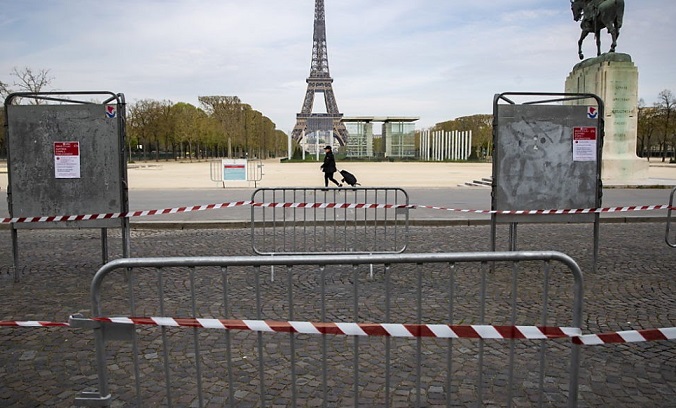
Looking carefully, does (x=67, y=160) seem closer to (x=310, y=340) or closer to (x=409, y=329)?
(x=310, y=340)

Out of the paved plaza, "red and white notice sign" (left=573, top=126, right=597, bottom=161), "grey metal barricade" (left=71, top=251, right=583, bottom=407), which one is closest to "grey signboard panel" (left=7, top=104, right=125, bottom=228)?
the paved plaza

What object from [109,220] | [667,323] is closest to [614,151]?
[667,323]

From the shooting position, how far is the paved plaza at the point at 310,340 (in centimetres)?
382

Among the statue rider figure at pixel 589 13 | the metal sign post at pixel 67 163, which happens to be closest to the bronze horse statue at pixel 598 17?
the statue rider figure at pixel 589 13

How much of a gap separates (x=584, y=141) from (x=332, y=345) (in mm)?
5301

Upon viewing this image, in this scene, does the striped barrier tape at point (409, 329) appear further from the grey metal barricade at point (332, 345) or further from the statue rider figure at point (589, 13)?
the statue rider figure at point (589, 13)

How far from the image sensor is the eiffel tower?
317 feet

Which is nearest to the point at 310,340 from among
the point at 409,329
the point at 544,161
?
the point at 409,329

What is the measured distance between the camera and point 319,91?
102 metres

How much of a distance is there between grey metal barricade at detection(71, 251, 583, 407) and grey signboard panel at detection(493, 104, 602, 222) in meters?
1.35

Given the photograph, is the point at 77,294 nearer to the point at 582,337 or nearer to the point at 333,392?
the point at 333,392

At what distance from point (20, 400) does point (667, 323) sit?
5.61 meters

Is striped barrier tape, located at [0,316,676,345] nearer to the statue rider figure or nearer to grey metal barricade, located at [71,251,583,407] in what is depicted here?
grey metal barricade, located at [71,251,583,407]

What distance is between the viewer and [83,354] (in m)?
4.57
